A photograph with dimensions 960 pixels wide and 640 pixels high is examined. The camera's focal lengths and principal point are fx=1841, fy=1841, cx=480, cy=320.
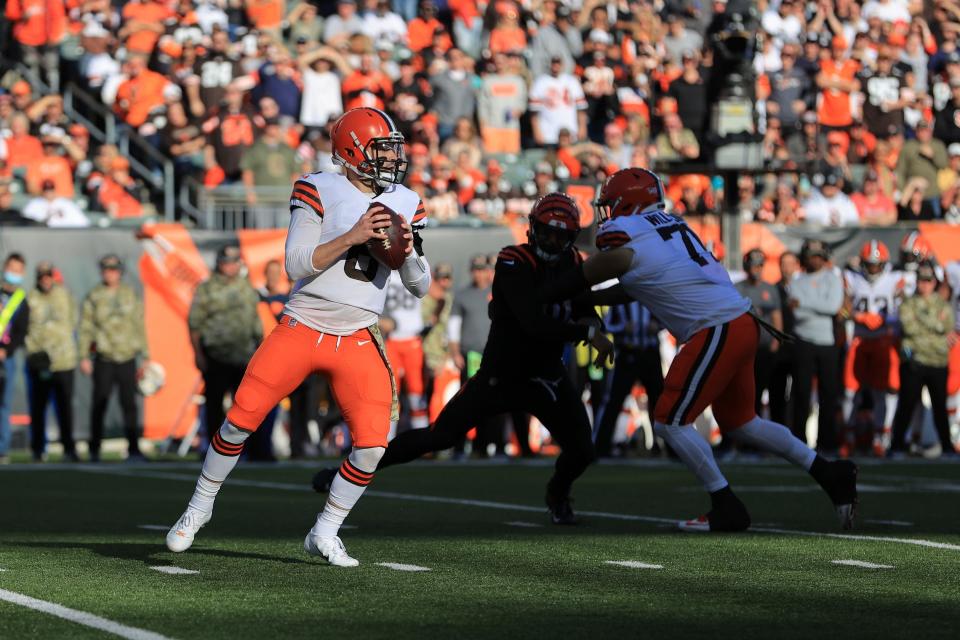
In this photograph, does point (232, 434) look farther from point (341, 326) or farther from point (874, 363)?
point (874, 363)

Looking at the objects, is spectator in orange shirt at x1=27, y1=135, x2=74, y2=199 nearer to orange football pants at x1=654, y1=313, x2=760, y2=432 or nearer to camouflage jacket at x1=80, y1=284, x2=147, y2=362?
camouflage jacket at x1=80, y1=284, x2=147, y2=362

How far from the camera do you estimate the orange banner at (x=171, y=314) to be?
17234mm

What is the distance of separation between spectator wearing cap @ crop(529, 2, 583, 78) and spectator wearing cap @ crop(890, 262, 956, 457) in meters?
7.09

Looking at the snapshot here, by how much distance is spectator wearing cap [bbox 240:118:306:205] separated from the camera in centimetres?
1923

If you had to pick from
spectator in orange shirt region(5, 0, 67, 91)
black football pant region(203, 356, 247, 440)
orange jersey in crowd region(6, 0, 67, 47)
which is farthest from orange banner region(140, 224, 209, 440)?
orange jersey in crowd region(6, 0, 67, 47)

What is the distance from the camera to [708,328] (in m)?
9.10

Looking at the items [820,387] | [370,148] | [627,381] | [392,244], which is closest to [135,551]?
[392,244]

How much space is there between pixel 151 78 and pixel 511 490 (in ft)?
32.3

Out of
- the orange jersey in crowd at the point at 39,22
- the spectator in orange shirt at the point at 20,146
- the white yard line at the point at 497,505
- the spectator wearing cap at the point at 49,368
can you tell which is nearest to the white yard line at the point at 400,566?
the white yard line at the point at 497,505

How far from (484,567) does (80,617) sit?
6.58 ft

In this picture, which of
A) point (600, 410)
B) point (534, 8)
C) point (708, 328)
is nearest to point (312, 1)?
point (534, 8)

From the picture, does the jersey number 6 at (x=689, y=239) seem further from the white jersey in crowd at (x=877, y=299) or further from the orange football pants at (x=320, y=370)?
the white jersey in crowd at (x=877, y=299)

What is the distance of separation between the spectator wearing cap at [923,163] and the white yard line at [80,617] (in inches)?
658

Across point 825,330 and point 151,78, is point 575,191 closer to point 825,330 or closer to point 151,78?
point 825,330
